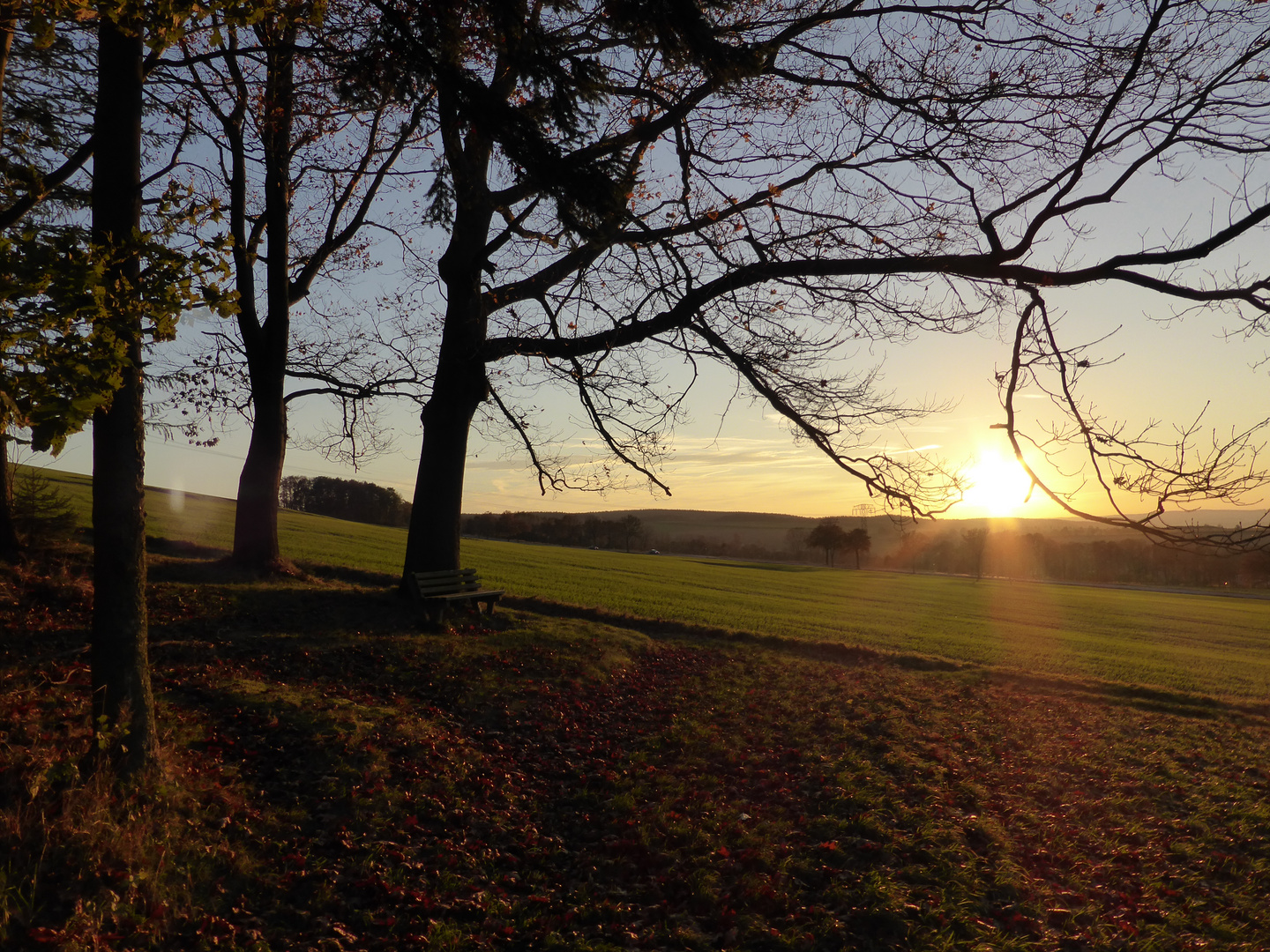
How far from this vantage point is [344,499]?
7119cm

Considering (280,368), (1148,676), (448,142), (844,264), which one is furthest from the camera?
(1148,676)

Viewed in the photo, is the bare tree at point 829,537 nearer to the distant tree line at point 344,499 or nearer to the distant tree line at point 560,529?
the distant tree line at point 560,529

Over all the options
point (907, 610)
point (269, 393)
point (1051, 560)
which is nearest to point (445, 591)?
point (269, 393)

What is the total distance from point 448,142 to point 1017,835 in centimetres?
770

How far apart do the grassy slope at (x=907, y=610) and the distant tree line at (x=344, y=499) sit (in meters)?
20.9

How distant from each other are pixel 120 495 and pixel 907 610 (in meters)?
30.3

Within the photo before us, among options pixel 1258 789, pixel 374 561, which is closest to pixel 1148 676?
pixel 1258 789

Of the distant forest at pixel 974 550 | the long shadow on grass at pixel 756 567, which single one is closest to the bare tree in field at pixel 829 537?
the distant forest at pixel 974 550

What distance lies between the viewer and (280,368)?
13.6 m

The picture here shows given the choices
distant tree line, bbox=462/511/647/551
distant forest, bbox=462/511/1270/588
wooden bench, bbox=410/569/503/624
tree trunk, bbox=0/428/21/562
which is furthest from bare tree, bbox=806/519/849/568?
tree trunk, bbox=0/428/21/562

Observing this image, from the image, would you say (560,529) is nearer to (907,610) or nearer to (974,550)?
(974,550)

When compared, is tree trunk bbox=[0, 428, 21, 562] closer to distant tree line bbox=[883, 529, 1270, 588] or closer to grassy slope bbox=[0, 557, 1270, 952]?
grassy slope bbox=[0, 557, 1270, 952]

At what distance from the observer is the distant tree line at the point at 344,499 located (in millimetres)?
70750

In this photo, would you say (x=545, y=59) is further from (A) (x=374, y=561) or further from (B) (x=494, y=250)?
(A) (x=374, y=561)
